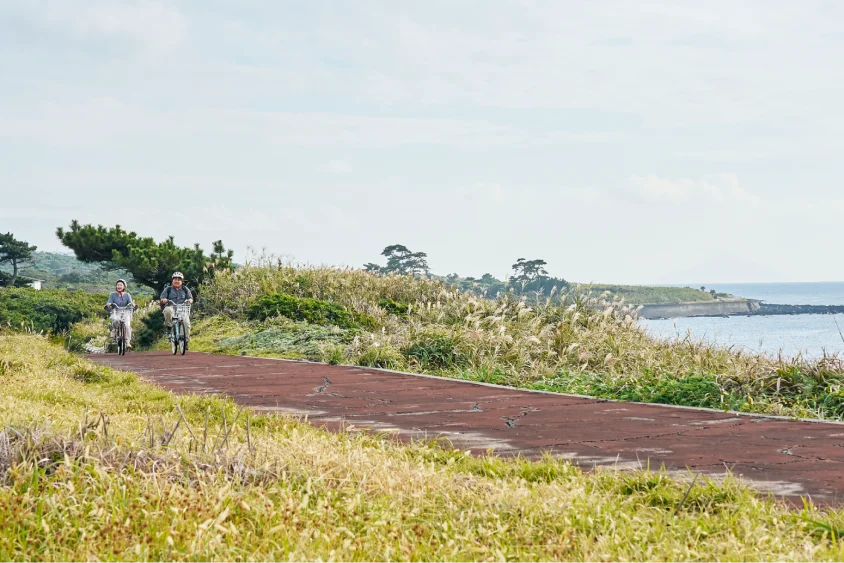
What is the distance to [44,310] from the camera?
2833 cm

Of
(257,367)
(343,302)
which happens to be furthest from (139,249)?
(257,367)

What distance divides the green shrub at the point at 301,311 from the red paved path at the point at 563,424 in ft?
22.3

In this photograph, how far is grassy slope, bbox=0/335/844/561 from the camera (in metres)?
3.48

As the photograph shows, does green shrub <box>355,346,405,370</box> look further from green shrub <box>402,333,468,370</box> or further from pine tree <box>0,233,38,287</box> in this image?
pine tree <box>0,233,38,287</box>

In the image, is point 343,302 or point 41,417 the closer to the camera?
point 41,417

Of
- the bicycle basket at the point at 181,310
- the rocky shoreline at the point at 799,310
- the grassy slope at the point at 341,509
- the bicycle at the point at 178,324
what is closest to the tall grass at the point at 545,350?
the bicycle at the point at 178,324

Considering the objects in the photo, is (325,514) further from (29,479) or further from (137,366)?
(137,366)

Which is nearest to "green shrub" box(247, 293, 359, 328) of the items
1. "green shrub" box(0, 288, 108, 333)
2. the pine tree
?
"green shrub" box(0, 288, 108, 333)

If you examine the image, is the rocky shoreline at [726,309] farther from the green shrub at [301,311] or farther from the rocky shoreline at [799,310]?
the green shrub at [301,311]

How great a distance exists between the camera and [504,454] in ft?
19.1

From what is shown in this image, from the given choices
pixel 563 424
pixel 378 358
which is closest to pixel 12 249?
pixel 378 358

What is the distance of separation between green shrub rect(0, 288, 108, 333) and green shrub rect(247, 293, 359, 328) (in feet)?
32.3

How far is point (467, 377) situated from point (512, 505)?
6.62 metres

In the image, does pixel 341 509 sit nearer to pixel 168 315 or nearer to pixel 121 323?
pixel 168 315
